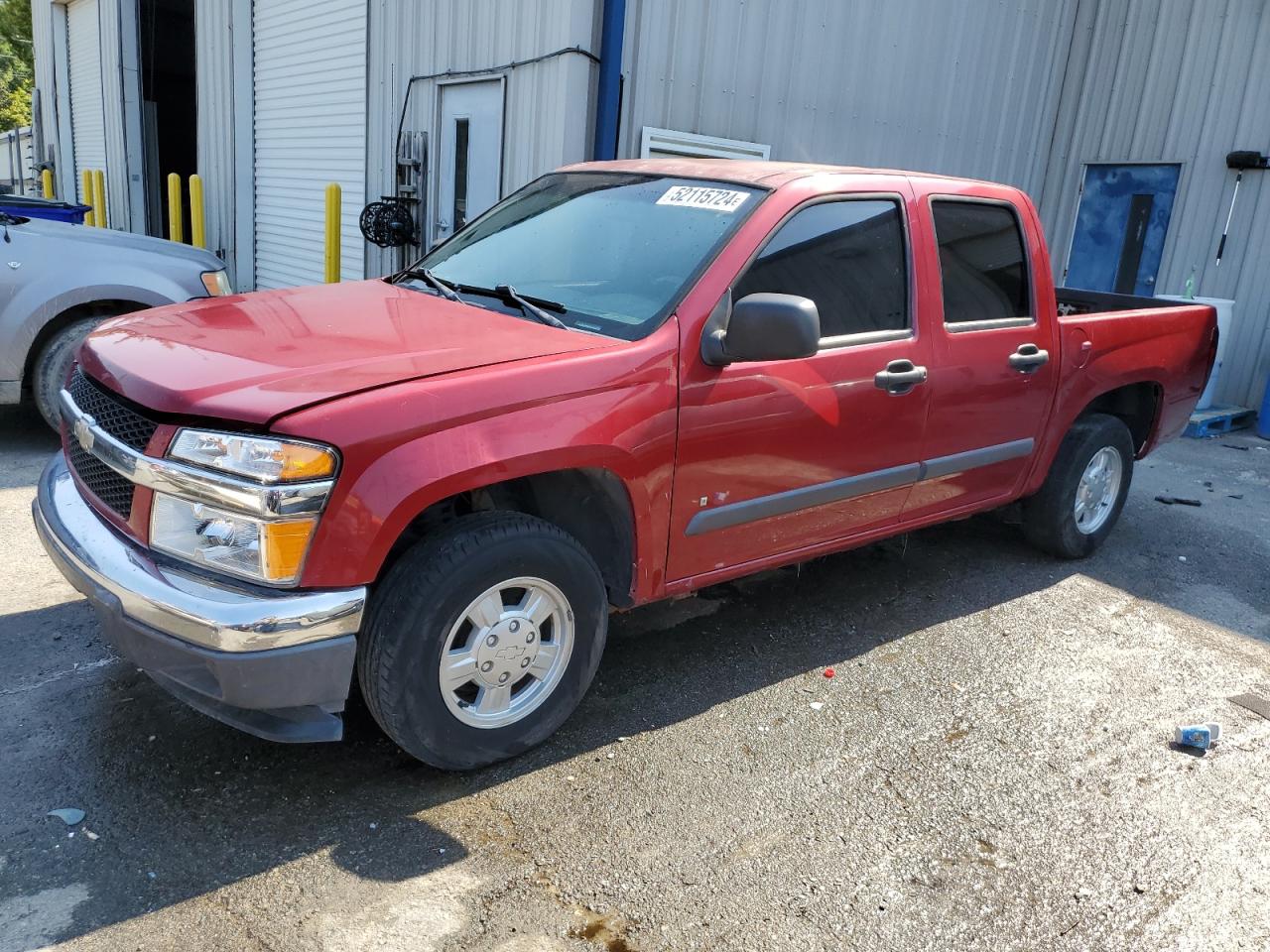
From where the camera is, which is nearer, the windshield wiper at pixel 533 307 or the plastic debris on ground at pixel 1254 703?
the windshield wiper at pixel 533 307

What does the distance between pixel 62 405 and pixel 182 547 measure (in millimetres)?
1066

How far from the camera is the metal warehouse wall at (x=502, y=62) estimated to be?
7359 millimetres

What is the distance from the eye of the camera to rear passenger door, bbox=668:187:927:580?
3322 millimetres

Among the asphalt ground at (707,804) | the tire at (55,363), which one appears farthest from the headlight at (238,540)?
the tire at (55,363)

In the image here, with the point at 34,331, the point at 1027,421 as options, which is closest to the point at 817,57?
the point at 1027,421

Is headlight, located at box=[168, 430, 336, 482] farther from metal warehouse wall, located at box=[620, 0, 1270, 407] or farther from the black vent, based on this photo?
metal warehouse wall, located at box=[620, 0, 1270, 407]

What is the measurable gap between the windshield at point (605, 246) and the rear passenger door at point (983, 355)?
1109 millimetres

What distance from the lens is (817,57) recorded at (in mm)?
8500

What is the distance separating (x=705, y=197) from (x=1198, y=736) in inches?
105

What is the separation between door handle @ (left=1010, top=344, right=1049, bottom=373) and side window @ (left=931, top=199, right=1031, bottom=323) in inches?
6.5

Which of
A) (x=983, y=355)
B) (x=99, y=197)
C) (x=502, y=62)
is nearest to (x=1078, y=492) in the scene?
(x=983, y=355)

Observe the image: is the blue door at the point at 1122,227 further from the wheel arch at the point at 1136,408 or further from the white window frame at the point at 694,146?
the wheel arch at the point at 1136,408

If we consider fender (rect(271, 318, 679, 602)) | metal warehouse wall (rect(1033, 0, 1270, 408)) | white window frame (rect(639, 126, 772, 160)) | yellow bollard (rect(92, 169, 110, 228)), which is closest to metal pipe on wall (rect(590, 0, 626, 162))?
white window frame (rect(639, 126, 772, 160))

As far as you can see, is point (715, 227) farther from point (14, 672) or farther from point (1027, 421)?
point (14, 672)
